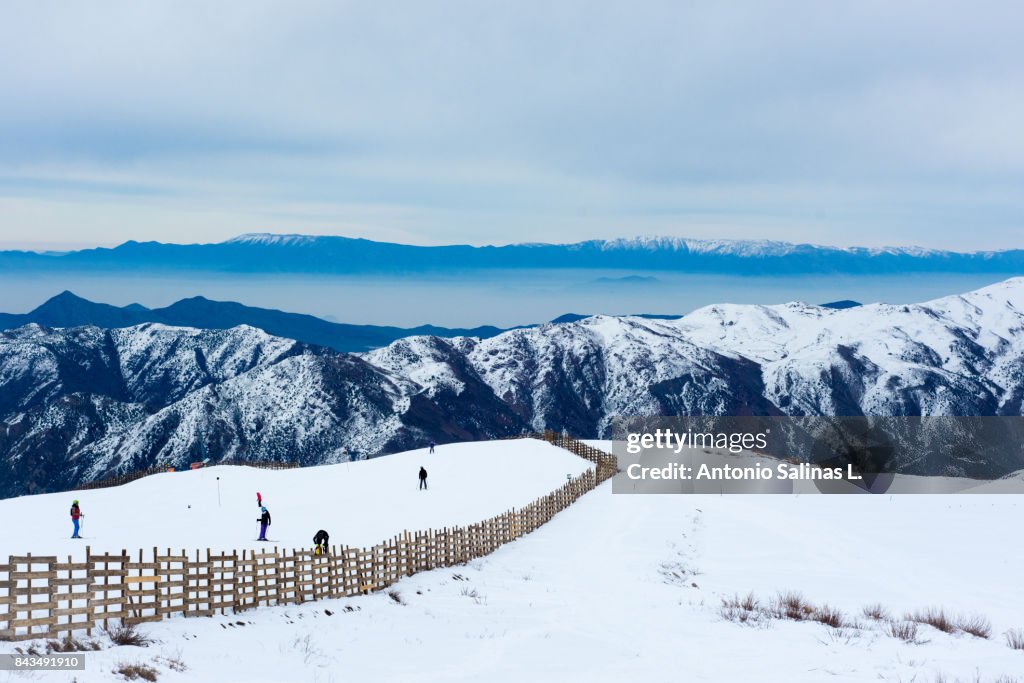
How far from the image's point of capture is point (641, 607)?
2598 cm

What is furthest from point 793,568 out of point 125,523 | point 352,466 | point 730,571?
point 352,466

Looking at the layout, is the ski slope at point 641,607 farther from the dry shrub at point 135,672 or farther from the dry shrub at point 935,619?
the dry shrub at point 935,619

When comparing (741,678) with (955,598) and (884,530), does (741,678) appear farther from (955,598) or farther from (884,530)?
(884,530)

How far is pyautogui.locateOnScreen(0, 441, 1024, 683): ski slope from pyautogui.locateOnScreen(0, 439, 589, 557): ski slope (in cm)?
72

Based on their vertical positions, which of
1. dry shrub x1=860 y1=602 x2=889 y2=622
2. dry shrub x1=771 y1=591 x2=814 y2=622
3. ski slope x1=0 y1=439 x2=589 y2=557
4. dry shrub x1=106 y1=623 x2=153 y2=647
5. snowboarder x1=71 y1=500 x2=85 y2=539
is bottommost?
ski slope x1=0 y1=439 x2=589 y2=557

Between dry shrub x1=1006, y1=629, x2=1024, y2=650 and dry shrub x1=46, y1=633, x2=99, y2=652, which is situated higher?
dry shrub x1=46, y1=633, x2=99, y2=652

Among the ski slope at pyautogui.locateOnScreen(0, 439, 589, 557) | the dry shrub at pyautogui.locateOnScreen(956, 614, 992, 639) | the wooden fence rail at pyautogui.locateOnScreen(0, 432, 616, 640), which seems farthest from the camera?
the ski slope at pyautogui.locateOnScreen(0, 439, 589, 557)

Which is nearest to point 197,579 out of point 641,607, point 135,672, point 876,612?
point 135,672

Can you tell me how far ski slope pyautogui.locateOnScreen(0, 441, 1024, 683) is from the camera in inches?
739

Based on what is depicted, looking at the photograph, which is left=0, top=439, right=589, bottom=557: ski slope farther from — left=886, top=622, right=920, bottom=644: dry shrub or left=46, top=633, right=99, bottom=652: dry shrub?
left=886, top=622, right=920, bottom=644: dry shrub

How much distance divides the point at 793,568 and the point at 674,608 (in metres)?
10.3

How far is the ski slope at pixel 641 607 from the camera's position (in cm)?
1878

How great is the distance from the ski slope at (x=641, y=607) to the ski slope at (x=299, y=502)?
0.72 metres

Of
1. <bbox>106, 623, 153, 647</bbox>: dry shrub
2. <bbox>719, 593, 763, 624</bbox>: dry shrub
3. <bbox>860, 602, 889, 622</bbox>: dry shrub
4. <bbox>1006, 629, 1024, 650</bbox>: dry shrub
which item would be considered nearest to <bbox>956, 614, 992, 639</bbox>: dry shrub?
<bbox>1006, 629, 1024, 650</bbox>: dry shrub
